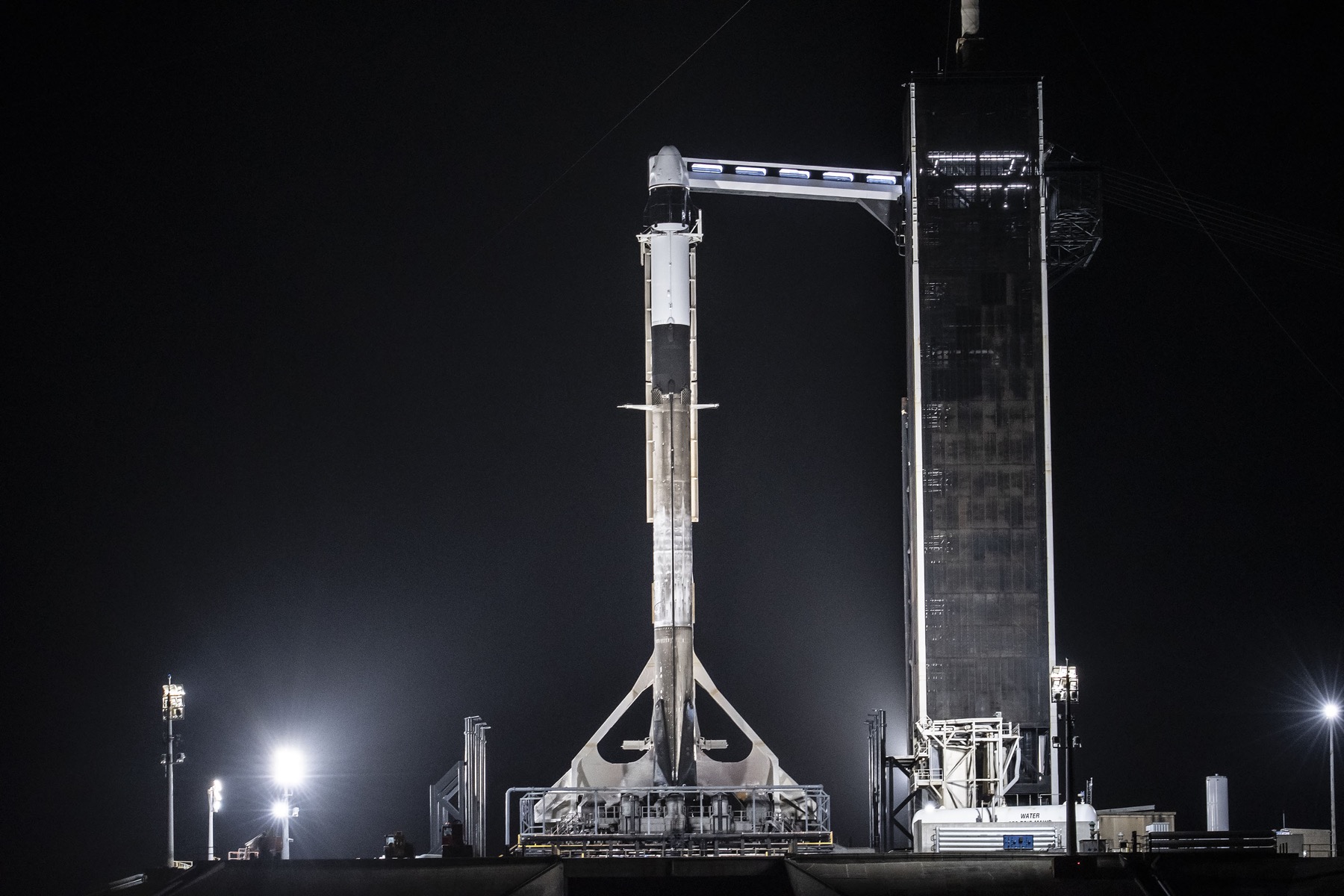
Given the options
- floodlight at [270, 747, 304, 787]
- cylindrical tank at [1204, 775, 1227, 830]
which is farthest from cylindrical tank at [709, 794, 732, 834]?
cylindrical tank at [1204, 775, 1227, 830]

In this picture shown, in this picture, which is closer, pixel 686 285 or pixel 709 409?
pixel 686 285

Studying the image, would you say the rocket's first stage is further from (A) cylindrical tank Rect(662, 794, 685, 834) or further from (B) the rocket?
(A) cylindrical tank Rect(662, 794, 685, 834)

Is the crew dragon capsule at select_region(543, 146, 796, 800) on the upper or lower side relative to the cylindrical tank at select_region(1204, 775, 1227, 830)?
upper

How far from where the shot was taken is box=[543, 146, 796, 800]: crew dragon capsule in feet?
86.2

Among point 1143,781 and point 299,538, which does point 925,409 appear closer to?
point 1143,781

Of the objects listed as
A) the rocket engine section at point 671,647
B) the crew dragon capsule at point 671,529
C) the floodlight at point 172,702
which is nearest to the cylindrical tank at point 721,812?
the rocket engine section at point 671,647

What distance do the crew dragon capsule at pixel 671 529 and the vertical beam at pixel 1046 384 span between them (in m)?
5.07

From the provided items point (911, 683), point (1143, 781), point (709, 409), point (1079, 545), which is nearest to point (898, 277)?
point (709, 409)

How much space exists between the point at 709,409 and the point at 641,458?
196 centimetres

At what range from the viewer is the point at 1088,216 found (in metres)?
27.4

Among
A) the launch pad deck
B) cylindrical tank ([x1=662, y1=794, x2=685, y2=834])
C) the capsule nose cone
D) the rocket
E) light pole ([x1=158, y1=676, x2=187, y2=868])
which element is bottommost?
cylindrical tank ([x1=662, y1=794, x2=685, y2=834])

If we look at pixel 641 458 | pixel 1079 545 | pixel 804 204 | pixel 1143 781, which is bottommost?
pixel 1143 781

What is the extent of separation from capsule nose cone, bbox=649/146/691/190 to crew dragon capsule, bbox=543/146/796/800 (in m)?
0.02

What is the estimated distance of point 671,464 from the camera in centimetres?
2659
